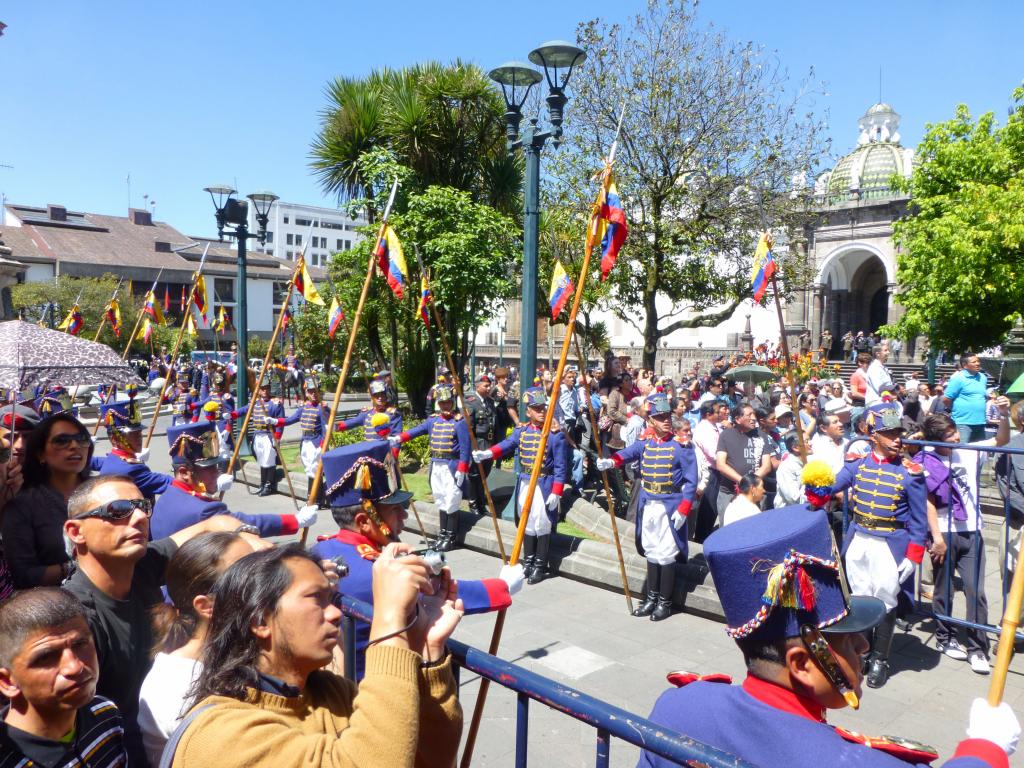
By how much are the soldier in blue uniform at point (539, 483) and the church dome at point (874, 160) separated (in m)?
31.6

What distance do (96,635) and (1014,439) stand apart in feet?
22.6

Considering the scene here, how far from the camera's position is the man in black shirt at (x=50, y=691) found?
202 cm

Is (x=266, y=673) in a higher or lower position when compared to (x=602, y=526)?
higher

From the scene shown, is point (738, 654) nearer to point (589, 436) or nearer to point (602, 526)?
point (602, 526)

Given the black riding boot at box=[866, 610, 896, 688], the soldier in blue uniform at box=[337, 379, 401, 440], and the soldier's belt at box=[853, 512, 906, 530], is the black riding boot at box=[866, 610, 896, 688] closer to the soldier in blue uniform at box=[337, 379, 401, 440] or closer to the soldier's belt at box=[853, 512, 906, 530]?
the soldier's belt at box=[853, 512, 906, 530]

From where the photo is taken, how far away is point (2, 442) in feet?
15.2

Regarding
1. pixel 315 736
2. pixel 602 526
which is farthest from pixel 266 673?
pixel 602 526

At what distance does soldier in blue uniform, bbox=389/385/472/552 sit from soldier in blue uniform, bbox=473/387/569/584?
1.23 m

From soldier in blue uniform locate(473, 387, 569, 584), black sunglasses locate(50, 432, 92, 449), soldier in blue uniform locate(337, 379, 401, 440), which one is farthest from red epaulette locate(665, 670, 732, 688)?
soldier in blue uniform locate(337, 379, 401, 440)

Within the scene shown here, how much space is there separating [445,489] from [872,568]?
5.23m

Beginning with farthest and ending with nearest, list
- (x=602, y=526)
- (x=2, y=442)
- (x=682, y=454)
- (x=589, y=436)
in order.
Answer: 1. (x=589, y=436)
2. (x=602, y=526)
3. (x=682, y=454)
4. (x=2, y=442)

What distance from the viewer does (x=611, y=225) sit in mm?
6766

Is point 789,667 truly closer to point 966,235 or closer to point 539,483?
point 539,483

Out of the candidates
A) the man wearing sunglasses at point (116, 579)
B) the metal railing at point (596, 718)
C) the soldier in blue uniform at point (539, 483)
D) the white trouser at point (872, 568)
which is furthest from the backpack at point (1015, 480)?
the man wearing sunglasses at point (116, 579)
